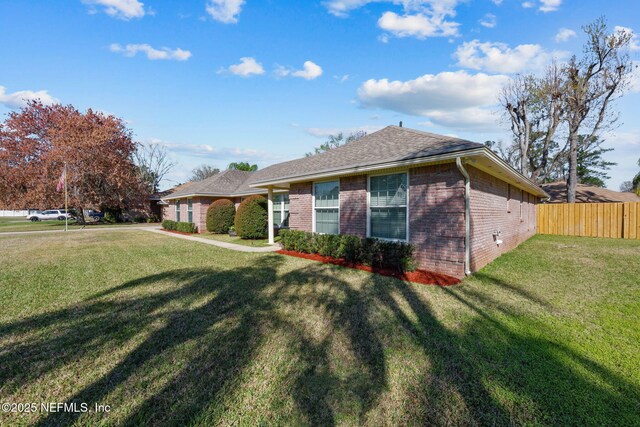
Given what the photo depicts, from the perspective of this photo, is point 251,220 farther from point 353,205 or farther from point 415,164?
point 415,164

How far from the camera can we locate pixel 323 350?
3361 mm

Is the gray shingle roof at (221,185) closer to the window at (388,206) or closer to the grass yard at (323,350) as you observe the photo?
the window at (388,206)

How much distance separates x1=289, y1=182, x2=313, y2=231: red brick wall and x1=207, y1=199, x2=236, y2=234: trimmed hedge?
7.35 metres

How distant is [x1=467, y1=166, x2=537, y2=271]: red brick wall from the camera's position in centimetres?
719

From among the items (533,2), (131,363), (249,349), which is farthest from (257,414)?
(533,2)

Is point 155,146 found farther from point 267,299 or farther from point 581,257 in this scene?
point 581,257

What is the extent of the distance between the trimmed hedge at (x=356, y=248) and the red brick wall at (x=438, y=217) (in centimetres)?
44

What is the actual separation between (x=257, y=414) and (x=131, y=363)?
170 cm

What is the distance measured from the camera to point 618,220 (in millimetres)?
14484

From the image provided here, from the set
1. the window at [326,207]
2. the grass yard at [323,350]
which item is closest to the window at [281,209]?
the window at [326,207]

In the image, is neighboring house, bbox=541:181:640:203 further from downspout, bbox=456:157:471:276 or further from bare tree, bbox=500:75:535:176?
downspout, bbox=456:157:471:276

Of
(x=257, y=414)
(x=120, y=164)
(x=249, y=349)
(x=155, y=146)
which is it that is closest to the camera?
(x=257, y=414)

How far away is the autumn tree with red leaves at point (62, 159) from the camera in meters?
24.2

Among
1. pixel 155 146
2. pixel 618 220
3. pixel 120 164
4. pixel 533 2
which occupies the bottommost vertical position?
pixel 618 220
